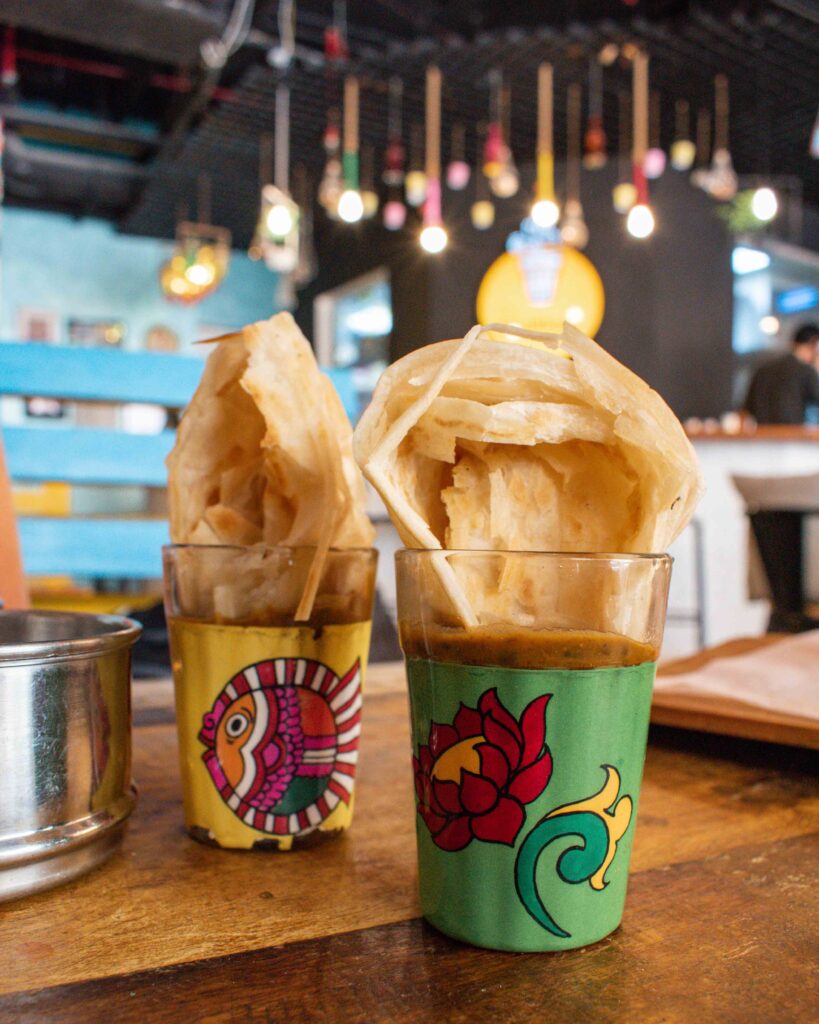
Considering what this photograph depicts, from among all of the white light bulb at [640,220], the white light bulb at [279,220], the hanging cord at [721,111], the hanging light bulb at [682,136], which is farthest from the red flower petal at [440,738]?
the hanging cord at [721,111]

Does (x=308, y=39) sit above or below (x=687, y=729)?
above

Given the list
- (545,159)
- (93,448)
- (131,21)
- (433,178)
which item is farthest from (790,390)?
(93,448)

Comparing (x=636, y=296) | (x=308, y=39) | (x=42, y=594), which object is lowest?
(x=42, y=594)

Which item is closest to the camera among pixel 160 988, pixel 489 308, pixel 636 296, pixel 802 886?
pixel 160 988

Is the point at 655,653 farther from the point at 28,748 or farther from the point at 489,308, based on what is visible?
the point at 489,308

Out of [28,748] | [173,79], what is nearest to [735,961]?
[28,748]

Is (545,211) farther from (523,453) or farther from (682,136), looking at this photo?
(523,453)

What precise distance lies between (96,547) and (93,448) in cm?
33

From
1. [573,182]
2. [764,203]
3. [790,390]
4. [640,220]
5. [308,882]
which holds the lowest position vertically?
[308,882]

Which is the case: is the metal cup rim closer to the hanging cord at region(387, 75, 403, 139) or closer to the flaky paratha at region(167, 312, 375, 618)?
the flaky paratha at region(167, 312, 375, 618)

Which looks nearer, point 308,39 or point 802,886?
point 802,886

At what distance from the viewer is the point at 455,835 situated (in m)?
0.49

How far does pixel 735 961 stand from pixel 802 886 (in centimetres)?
13

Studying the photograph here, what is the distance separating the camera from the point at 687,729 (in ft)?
3.05
